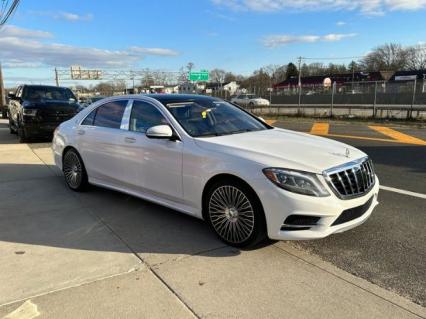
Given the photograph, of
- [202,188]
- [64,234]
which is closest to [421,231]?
[202,188]

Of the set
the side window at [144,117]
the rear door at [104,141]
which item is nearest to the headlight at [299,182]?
the side window at [144,117]

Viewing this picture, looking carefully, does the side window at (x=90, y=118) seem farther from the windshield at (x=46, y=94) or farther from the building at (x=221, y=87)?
the building at (x=221, y=87)

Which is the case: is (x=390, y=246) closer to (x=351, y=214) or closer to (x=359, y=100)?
(x=351, y=214)

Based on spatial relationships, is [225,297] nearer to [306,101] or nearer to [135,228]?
[135,228]

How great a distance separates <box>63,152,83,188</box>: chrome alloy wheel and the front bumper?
3531 mm

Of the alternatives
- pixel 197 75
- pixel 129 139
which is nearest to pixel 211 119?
pixel 129 139

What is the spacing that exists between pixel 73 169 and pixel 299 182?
407 cm

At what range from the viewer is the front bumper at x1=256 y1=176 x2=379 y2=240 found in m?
3.82

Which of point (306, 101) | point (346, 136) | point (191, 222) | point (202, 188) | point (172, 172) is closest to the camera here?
point (202, 188)

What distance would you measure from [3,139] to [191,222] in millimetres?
11452

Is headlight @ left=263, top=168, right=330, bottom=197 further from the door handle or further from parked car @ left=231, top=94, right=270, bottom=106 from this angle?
parked car @ left=231, top=94, right=270, bottom=106

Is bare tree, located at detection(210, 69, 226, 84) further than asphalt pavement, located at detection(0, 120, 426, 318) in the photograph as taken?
Yes

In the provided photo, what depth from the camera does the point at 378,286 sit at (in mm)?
3500

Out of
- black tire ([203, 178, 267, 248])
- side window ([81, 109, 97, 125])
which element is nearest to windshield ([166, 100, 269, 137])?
black tire ([203, 178, 267, 248])
